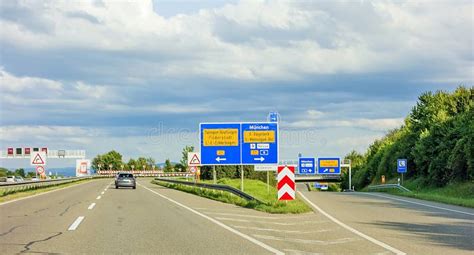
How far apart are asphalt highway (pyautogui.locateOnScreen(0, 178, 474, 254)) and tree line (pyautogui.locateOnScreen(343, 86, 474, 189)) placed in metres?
21.0

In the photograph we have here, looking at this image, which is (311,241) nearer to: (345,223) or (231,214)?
(345,223)

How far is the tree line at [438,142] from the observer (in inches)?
1550

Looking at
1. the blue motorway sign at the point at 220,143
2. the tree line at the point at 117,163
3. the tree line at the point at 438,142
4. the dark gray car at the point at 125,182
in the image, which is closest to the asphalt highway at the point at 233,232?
the blue motorway sign at the point at 220,143

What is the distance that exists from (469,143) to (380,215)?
21368 mm

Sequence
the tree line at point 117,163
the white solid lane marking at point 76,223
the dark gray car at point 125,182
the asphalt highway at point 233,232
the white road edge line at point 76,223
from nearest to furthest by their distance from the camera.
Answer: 1. the asphalt highway at point 233,232
2. the white road edge line at point 76,223
3. the white solid lane marking at point 76,223
4. the dark gray car at point 125,182
5. the tree line at point 117,163

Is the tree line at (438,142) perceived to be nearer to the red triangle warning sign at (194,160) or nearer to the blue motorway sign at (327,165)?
the blue motorway sign at (327,165)

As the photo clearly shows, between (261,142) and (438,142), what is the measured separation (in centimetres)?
2319

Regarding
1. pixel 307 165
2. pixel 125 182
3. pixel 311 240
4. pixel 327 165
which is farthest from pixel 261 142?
pixel 327 165

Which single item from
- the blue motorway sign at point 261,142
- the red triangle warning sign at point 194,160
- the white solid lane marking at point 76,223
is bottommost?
the white solid lane marking at point 76,223

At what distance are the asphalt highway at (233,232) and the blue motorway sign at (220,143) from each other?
1124cm

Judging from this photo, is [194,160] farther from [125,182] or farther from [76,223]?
[76,223]

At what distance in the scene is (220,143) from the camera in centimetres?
3147

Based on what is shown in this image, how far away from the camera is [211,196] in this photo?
3077 centimetres

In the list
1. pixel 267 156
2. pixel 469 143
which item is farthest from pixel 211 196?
pixel 469 143
